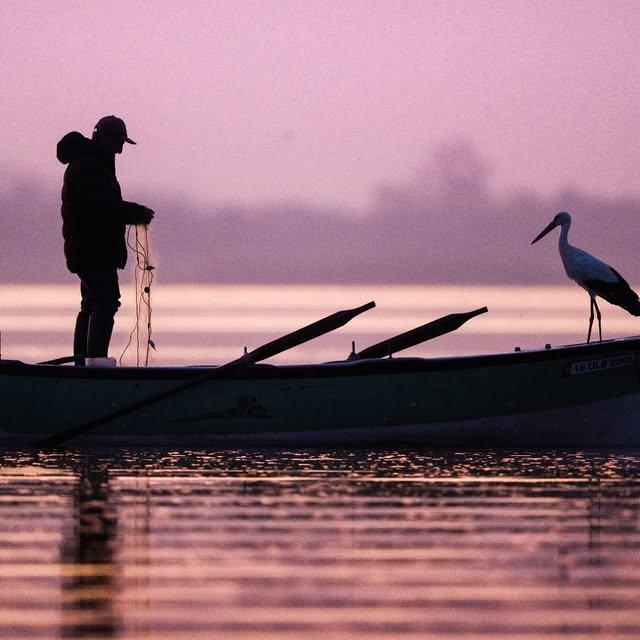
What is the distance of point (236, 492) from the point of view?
10.2 meters

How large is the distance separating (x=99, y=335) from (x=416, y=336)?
3363 mm

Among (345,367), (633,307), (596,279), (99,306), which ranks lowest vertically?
(345,367)

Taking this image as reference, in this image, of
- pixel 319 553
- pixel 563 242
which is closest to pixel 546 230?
pixel 563 242

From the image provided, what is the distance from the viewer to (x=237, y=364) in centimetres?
1503

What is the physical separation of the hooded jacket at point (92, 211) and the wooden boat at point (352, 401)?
106 centimetres

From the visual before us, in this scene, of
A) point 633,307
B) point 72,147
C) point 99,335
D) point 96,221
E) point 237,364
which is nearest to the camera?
point 99,335

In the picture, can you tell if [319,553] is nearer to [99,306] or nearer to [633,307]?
[99,306]

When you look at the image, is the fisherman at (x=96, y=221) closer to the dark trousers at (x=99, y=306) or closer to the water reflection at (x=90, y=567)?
the dark trousers at (x=99, y=306)

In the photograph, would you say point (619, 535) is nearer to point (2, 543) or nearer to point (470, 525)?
point (470, 525)

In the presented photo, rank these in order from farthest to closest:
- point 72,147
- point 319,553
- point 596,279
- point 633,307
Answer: point 596,279 → point 633,307 → point 72,147 → point 319,553

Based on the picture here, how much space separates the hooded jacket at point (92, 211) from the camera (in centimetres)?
1484

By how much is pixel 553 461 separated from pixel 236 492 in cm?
390

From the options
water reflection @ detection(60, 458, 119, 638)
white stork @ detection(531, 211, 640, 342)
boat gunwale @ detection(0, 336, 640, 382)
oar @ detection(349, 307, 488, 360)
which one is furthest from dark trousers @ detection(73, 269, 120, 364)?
white stork @ detection(531, 211, 640, 342)

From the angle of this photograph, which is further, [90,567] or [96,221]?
[96,221]
